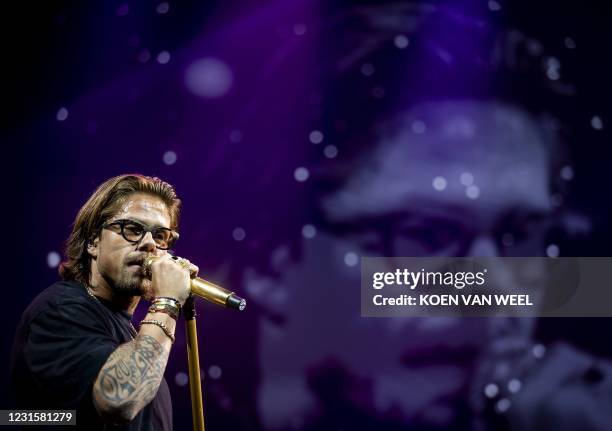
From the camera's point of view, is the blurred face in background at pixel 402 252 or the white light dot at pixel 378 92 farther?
the white light dot at pixel 378 92

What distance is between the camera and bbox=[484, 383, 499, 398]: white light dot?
2516 mm

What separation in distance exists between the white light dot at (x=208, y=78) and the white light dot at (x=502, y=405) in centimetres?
164

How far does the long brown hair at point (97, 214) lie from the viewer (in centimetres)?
159

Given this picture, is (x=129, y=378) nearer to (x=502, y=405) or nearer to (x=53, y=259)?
(x=53, y=259)

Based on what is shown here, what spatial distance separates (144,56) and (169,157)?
0.45 meters

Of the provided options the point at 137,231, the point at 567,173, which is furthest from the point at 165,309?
the point at 567,173

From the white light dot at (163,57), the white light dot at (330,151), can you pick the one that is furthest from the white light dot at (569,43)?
the white light dot at (163,57)

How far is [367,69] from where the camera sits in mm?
2713

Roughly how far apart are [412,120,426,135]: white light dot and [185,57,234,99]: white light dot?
2.53 feet

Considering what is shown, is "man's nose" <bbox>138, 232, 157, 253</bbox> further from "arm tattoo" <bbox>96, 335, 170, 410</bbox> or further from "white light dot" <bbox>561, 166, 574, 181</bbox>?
"white light dot" <bbox>561, 166, 574, 181</bbox>

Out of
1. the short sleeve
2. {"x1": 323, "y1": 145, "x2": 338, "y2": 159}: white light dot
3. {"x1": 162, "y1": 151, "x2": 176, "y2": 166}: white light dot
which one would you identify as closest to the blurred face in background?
{"x1": 323, "y1": 145, "x2": 338, "y2": 159}: white light dot

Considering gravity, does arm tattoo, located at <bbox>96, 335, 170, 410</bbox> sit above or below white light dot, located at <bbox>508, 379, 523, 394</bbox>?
above

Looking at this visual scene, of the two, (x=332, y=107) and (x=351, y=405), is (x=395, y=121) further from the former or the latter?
(x=351, y=405)

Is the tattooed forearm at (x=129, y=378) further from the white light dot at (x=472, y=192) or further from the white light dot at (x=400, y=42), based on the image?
the white light dot at (x=400, y=42)
